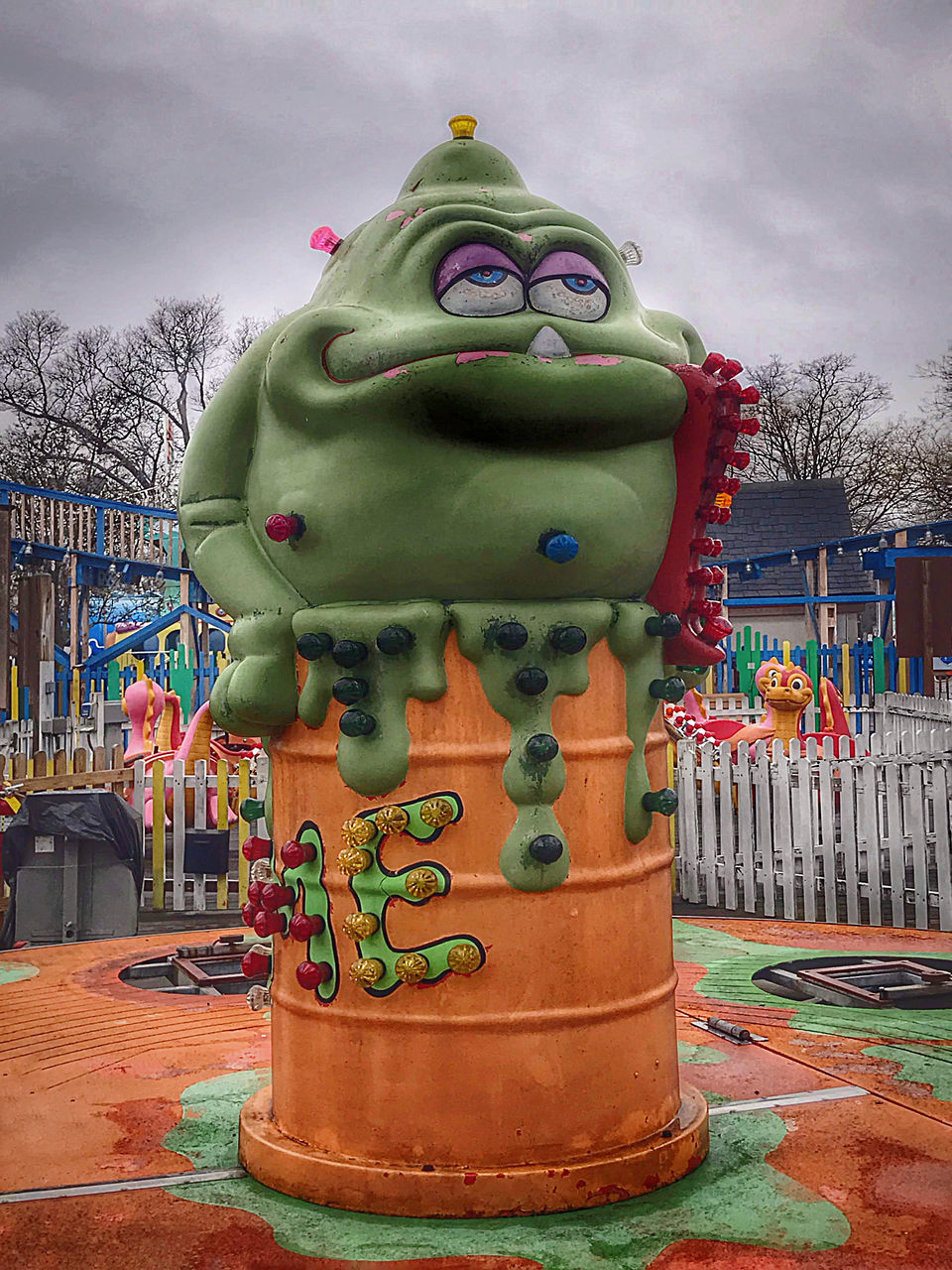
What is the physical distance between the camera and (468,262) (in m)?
3.33

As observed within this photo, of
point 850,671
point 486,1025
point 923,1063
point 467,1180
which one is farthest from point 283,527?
point 850,671

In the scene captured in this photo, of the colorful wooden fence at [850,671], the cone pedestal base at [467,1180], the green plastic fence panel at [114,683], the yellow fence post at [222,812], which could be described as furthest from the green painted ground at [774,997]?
the green plastic fence panel at [114,683]

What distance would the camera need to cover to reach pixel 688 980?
5.85m

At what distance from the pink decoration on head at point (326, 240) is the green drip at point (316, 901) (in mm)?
1847

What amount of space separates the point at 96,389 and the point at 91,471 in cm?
179

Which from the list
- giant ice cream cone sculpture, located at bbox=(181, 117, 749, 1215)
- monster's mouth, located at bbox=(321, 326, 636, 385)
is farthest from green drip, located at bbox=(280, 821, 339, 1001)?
monster's mouth, located at bbox=(321, 326, 636, 385)

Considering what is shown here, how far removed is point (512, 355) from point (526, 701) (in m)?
0.94

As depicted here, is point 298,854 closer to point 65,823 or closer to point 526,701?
point 526,701

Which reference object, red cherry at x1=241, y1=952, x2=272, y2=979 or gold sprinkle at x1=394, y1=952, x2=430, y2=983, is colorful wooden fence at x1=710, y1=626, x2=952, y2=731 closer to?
red cherry at x1=241, y1=952, x2=272, y2=979

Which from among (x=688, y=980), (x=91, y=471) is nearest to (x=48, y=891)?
(x=688, y=980)

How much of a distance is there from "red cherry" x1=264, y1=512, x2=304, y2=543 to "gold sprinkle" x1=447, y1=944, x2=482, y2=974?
1.23 metres

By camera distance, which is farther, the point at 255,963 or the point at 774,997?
the point at 774,997

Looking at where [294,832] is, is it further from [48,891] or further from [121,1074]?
[48,891]

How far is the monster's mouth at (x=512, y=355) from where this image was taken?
3158 millimetres
